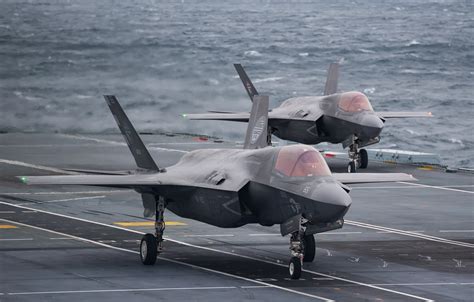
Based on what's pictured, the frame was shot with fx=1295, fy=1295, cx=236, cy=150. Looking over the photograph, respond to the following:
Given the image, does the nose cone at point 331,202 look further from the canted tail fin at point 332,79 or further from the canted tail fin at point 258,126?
the canted tail fin at point 332,79

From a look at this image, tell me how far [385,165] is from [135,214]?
58.5 feet

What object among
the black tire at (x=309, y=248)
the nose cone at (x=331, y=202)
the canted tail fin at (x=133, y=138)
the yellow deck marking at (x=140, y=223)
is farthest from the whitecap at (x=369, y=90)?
the nose cone at (x=331, y=202)

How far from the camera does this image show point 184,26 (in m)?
196

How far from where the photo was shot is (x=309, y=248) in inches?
1222

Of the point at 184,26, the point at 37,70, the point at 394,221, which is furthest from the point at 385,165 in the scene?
the point at 184,26

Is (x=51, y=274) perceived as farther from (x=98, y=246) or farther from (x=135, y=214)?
(x=135, y=214)

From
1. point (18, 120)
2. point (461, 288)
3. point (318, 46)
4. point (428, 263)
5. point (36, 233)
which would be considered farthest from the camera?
point (318, 46)

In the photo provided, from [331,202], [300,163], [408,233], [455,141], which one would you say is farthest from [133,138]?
[455,141]

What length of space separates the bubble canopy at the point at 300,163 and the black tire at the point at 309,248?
2373mm

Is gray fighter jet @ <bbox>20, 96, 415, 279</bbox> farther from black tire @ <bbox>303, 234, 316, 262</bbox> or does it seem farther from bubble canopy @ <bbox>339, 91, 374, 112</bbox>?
bubble canopy @ <bbox>339, 91, 374, 112</bbox>

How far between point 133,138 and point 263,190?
490 centimetres

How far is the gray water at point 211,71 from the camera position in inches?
3996

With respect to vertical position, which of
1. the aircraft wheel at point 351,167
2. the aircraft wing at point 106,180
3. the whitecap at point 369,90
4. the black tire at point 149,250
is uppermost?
the aircraft wing at point 106,180

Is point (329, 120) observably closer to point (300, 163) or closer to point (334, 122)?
point (334, 122)
